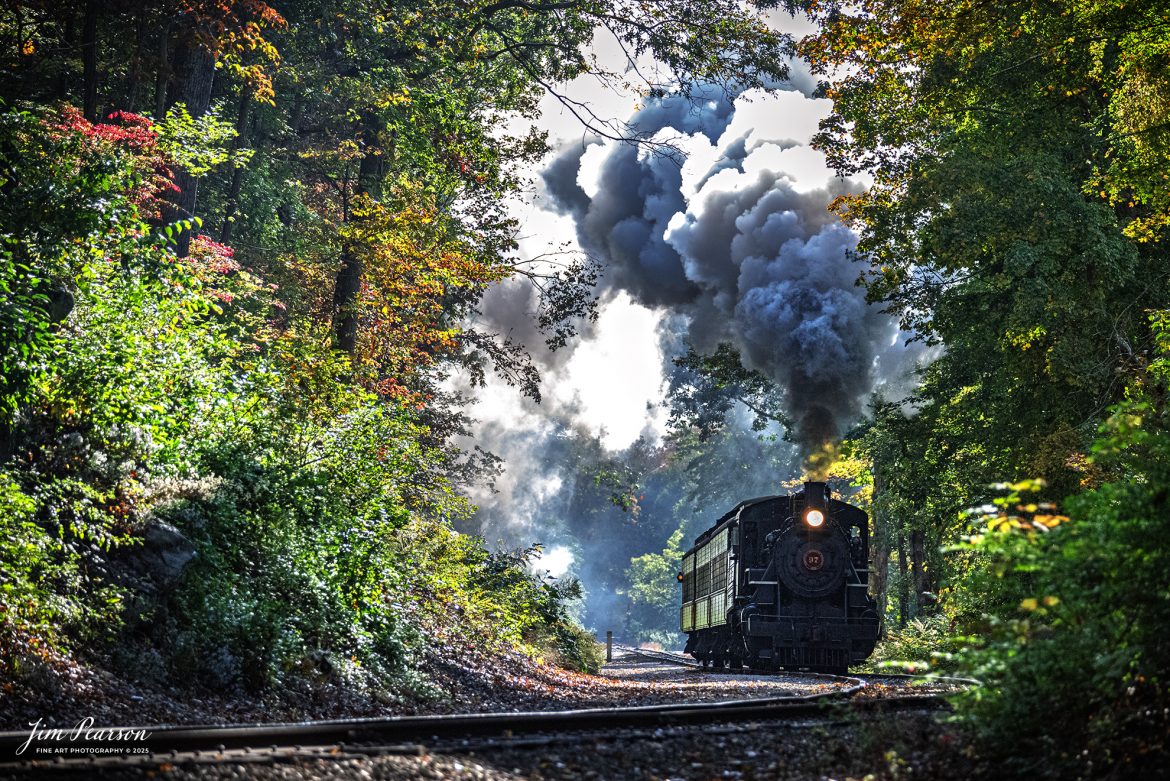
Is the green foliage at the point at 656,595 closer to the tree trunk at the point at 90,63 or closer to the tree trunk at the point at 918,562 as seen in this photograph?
the tree trunk at the point at 918,562

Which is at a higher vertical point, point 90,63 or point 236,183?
point 236,183

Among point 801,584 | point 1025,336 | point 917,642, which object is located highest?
point 1025,336

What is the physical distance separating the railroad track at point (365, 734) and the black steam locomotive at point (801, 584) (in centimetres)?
1092

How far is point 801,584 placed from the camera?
797 inches

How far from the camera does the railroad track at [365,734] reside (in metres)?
5.16

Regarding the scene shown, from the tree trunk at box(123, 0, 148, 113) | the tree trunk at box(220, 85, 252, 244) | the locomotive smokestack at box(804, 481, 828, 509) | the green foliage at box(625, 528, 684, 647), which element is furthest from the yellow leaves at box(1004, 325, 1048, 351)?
the green foliage at box(625, 528, 684, 647)

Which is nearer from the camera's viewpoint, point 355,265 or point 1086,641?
point 1086,641

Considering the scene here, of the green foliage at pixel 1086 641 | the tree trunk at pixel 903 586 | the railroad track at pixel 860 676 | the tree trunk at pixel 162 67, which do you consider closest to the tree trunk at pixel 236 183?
the tree trunk at pixel 162 67

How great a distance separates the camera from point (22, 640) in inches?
293

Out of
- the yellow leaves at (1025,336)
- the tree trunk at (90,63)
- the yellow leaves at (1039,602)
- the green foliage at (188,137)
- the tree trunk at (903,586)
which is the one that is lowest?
the yellow leaves at (1039,602)

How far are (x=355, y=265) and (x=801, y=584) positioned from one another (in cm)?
1156
